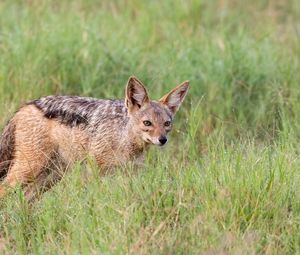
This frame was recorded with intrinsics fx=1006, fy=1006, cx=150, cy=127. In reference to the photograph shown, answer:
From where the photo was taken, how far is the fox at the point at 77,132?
826cm

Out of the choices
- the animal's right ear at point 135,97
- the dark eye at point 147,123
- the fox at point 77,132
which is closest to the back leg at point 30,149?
the fox at point 77,132

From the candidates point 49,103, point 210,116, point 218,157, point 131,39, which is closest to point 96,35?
point 131,39

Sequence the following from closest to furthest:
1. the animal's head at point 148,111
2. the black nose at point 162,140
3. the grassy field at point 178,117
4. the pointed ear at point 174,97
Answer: the grassy field at point 178,117
the black nose at point 162,140
the animal's head at point 148,111
the pointed ear at point 174,97

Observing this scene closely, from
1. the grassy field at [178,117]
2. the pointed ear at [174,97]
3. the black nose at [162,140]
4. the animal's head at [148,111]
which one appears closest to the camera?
the grassy field at [178,117]

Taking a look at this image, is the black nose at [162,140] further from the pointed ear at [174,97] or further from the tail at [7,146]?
the tail at [7,146]

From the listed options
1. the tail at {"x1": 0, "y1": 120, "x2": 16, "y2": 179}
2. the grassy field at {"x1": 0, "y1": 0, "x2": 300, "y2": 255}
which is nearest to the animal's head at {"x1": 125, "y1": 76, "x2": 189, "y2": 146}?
the grassy field at {"x1": 0, "y1": 0, "x2": 300, "y2": 255}

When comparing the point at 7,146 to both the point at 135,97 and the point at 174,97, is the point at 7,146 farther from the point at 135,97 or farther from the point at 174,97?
the point at 174,97

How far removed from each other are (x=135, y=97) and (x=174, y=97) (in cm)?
35

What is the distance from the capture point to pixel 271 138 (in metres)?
8.54

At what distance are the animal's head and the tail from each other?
100cm

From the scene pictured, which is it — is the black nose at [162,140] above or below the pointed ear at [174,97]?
below

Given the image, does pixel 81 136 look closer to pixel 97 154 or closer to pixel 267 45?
pixel 97 154

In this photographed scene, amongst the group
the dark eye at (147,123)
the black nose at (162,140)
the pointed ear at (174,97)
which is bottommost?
the black nose at (162,140)

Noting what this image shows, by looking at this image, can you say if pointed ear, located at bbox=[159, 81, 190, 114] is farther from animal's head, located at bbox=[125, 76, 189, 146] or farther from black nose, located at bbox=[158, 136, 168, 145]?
black nose, located at bbox=[158, 136, 168, 145]
